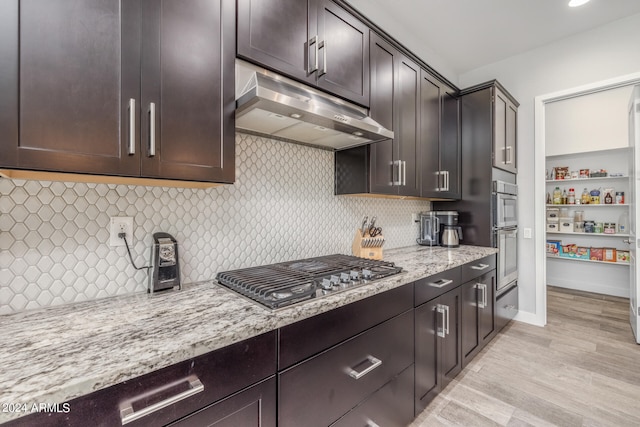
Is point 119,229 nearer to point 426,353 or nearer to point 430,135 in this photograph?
point 426,353

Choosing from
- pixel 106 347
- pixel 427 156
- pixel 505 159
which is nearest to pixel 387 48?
pixel 427 156

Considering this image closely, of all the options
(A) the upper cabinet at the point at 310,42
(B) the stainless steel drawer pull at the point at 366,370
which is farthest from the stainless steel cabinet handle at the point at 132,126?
(B) the stainless steel drawer pull at the point at 366,370

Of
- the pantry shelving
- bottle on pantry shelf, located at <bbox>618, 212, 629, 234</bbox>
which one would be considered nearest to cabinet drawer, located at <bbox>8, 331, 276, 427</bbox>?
the pantry shelving

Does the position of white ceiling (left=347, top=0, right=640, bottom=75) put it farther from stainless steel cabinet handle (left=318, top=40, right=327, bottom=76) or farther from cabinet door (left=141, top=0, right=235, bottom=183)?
cabinet door (left=141, top=0, right=235, bottom=183)

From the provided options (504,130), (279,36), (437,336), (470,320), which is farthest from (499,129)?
(279,36)

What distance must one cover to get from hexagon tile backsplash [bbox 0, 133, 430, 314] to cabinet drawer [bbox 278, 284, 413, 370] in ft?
2.17

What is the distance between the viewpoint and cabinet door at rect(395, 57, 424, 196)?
213 centimetres

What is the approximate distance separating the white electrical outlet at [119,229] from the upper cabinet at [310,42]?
2.79 feet

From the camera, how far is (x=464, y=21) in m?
2.63

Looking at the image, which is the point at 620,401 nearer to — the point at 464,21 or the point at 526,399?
the point at 526,399

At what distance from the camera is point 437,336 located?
1793 millimetres

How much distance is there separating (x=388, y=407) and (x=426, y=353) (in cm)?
42

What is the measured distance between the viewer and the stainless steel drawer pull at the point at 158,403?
2.17 feet

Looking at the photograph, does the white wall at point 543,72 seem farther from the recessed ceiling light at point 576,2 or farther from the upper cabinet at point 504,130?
the recessed ceiling light at point 576,2
